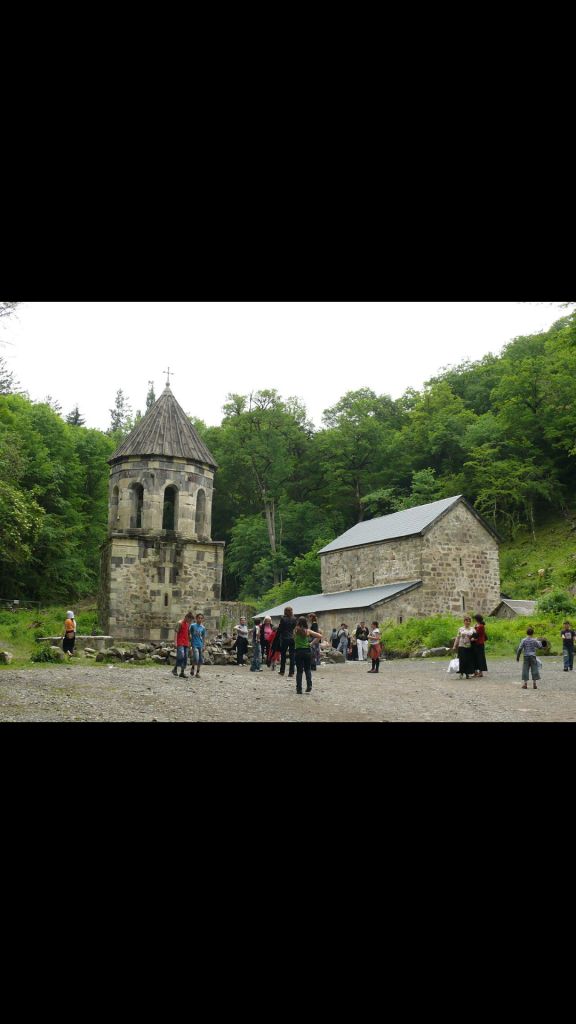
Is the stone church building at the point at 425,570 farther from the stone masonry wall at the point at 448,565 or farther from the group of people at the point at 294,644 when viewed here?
the group of people at the point at 294,644

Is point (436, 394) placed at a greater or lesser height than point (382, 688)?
greater

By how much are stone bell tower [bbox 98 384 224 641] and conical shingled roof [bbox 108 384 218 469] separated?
32 millimetres

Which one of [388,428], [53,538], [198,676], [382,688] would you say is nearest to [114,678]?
[198,676]

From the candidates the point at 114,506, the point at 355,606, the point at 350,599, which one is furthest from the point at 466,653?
the point at 350,599

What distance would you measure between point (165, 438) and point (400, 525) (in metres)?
12.8

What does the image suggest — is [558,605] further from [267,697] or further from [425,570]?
[267,697]

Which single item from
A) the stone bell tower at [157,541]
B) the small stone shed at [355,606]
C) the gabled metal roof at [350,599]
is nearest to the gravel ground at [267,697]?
the stone bell tower at [157,541]

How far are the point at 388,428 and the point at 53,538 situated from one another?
25618mm

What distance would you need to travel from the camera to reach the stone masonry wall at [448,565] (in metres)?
31.0

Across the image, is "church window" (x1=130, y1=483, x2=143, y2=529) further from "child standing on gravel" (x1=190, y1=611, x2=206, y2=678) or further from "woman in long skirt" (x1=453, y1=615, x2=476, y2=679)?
"woman in long skirt" (x1=453, y1=615, x2=476, y2=679)

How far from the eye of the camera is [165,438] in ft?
80.8

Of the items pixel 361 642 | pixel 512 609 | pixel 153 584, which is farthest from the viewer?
pixel 512 609
